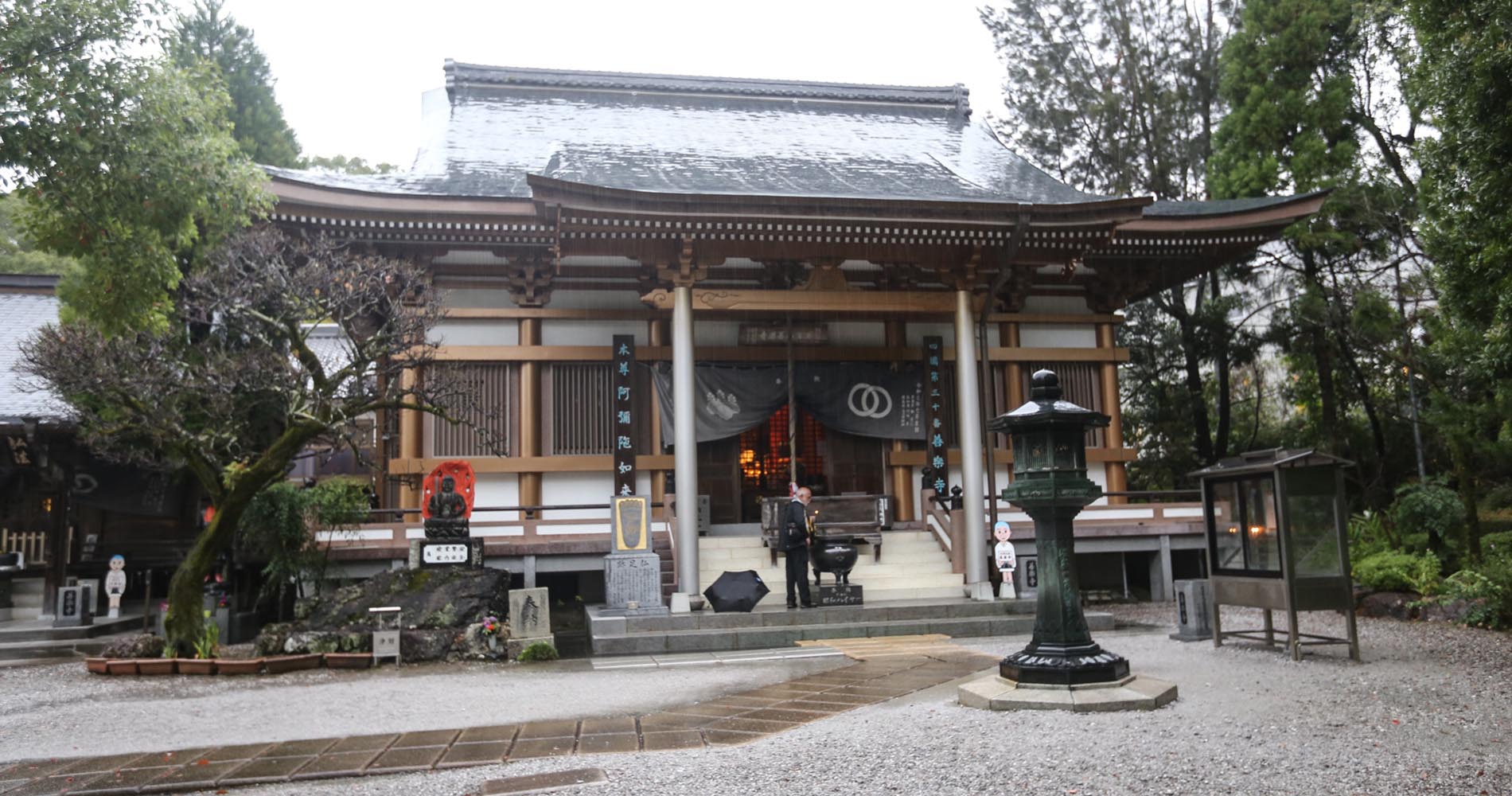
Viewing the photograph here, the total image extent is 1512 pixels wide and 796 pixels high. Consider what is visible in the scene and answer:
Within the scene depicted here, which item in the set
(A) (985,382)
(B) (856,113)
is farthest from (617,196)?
(B) (856,113)

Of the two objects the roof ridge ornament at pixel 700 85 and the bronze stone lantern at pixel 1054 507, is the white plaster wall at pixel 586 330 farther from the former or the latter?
the bronze stone lantern at pixel 1054 507

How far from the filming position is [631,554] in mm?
11336

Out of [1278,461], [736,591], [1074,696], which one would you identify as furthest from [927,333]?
[1074,696]

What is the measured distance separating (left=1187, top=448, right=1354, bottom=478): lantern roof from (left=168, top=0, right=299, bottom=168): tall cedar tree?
888 inches

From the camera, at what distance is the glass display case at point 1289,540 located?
319 inches

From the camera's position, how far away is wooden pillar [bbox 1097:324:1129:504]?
15.2 metres

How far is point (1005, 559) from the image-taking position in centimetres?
1205

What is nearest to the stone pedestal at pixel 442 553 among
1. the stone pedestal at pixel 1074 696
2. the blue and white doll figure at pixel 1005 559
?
the stone pedestal at pixel 1074 696

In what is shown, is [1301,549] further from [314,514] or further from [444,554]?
[314,514]

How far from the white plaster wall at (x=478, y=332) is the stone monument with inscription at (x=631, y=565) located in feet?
12.7

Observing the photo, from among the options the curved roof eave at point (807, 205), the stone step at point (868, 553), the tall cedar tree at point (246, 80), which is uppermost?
the tall cedar tree at point (246, 80)

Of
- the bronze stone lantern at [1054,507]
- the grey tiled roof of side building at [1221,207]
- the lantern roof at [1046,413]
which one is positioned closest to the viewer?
the bronze stone lantern at [1054,507]

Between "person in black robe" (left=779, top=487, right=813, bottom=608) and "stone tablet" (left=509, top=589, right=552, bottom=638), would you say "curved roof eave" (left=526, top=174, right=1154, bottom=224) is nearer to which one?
"person in black robe" (left=779, top=487, right=813, bottom=608)

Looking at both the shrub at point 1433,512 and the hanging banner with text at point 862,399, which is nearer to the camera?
the shrub at point 1433,512
